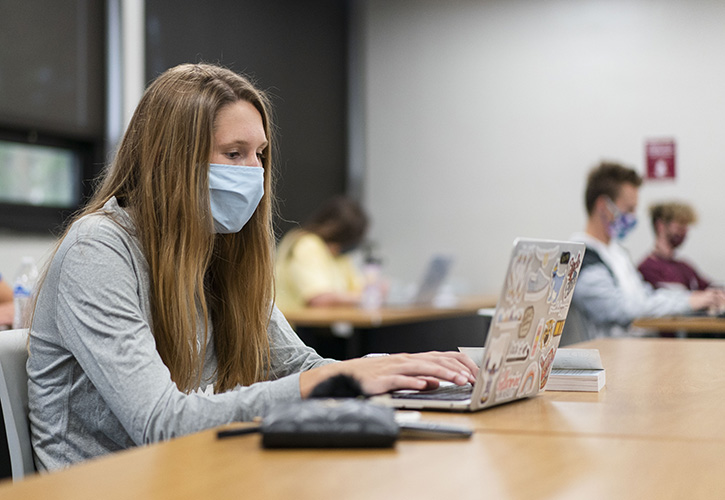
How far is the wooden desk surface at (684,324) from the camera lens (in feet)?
11.7

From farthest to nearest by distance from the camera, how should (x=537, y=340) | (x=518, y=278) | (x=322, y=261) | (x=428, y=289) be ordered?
(x=428, y=289) < (x=322, y=261) < (x=537, y=340) < (x=518, y=278)

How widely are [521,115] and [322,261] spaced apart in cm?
242

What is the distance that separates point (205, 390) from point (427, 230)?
535 cm

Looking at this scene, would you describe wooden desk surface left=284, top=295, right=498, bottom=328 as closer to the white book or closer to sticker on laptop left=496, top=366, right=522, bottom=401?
the white book

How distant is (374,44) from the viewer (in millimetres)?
7047

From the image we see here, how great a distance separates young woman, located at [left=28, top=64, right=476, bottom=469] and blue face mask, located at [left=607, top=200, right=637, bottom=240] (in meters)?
2.76

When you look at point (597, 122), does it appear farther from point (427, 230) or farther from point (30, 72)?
point (30, 72)

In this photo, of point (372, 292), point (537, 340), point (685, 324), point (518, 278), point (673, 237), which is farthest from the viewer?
point (673, 237)

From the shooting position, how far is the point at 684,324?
3670 millimetres

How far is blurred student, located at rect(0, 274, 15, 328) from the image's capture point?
2691 mm

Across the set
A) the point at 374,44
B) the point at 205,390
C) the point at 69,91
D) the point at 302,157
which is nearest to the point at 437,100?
the point at 374,44

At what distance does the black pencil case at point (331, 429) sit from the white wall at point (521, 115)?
5.48m

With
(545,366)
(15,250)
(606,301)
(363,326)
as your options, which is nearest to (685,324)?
(606,301)

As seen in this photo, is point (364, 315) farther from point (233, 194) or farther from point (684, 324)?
point (233, 194)
